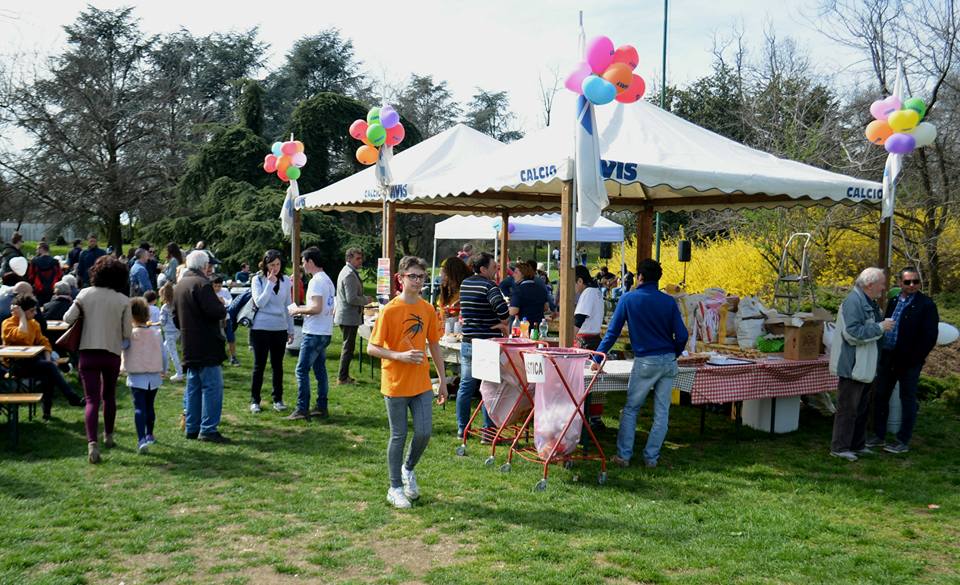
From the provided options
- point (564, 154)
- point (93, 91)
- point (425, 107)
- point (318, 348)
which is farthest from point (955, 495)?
point (425, 107)

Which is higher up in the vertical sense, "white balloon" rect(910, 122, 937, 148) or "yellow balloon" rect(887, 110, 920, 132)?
"yellow balloon" rect(887, 110, 920, 132)

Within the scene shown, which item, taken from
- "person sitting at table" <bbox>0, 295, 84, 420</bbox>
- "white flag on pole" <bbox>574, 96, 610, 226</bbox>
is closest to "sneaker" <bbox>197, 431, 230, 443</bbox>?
"person sitting at table" <bbox>0, 295, 84, 420</bbox>

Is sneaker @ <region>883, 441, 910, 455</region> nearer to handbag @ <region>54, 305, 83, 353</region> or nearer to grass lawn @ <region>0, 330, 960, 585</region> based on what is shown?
grass lawn @ <region>0, 330, 960, 585</region>

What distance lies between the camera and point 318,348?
7273 millimetres

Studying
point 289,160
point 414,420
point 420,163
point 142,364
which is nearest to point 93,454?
point 142,364

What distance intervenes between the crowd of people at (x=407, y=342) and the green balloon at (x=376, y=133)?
2278 mm

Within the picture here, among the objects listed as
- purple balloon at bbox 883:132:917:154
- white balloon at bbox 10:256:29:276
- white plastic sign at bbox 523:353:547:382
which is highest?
purple balloon at bbox 883:132:917:154

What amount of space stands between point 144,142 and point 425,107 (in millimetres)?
16009

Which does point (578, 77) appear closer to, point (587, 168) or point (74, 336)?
point (587, 168)

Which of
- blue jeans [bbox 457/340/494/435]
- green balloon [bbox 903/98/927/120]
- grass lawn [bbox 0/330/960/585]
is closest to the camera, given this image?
grass lawn [bbox 0/330/960/585]

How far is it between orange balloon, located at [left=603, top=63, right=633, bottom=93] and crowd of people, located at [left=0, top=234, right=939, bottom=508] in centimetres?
140

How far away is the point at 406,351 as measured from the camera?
4.63m

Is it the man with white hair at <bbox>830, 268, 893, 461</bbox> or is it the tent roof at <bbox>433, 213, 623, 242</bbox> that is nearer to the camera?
the man with white hair at <bbox>830, 268, 893, 461</bbox>

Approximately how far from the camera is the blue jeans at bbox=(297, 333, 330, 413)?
7.23m
